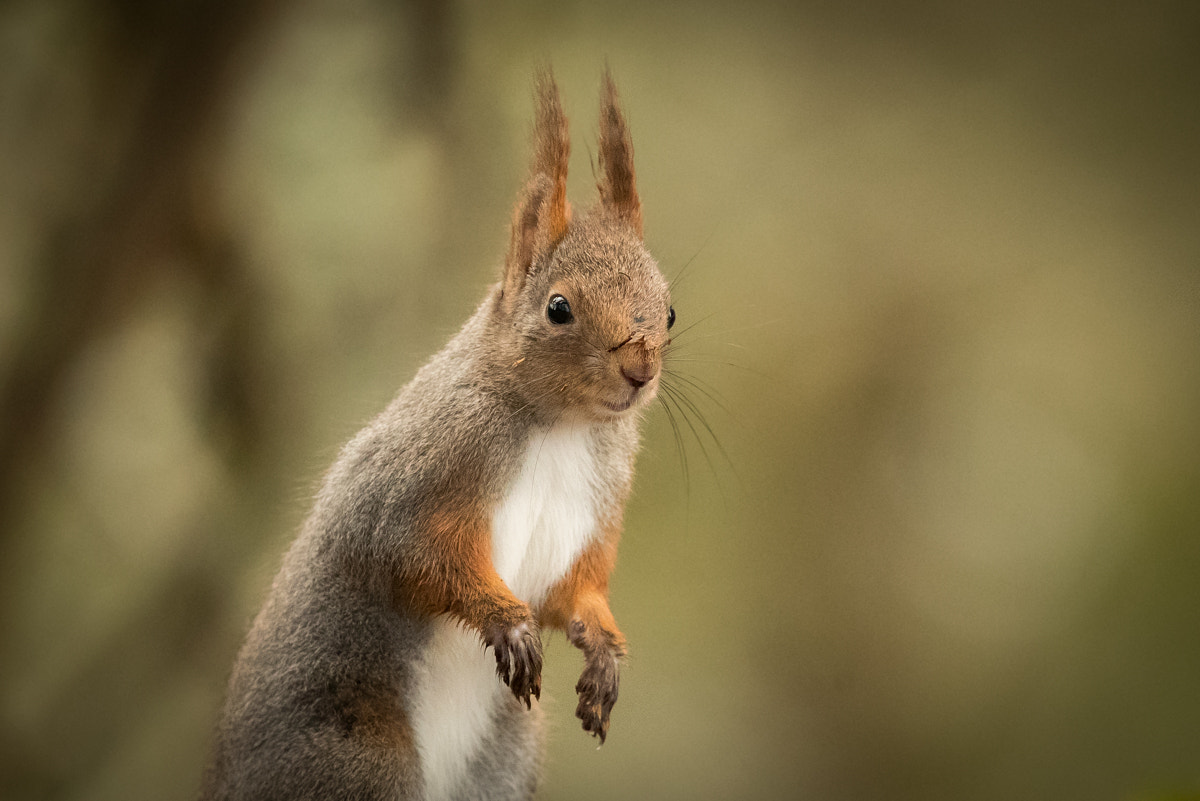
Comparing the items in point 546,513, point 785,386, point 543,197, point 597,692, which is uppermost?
point 543,197

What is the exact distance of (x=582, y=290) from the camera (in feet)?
4.91

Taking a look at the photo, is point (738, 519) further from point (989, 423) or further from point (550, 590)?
point (550, 590)

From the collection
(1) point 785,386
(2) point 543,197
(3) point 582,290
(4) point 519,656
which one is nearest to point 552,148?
(2) point 543,197

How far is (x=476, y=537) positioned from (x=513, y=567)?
0.13 meters

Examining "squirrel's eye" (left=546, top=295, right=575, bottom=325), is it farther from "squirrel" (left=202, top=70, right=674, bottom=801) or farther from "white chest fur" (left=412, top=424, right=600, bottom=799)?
"white chest fur" (left=412, top=424, right=600, bottom=799)

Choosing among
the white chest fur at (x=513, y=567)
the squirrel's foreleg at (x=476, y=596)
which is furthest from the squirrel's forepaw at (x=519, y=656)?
the white chest fur at (x=513, y=567)

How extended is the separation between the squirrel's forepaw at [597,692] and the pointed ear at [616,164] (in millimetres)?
637

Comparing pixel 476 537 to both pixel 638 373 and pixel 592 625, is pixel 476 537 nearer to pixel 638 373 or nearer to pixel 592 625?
pixel 592 625

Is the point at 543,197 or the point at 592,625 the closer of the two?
the point at 543,197

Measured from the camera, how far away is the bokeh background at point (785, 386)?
227cm

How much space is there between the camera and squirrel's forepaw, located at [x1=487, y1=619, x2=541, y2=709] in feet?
4.95

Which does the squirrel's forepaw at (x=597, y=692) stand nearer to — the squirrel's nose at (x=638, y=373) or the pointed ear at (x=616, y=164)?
the squirrel's nose at (x=638, y=373)

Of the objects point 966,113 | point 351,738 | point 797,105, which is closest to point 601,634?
point 351,738

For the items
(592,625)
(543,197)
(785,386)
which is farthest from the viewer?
(785,386)
